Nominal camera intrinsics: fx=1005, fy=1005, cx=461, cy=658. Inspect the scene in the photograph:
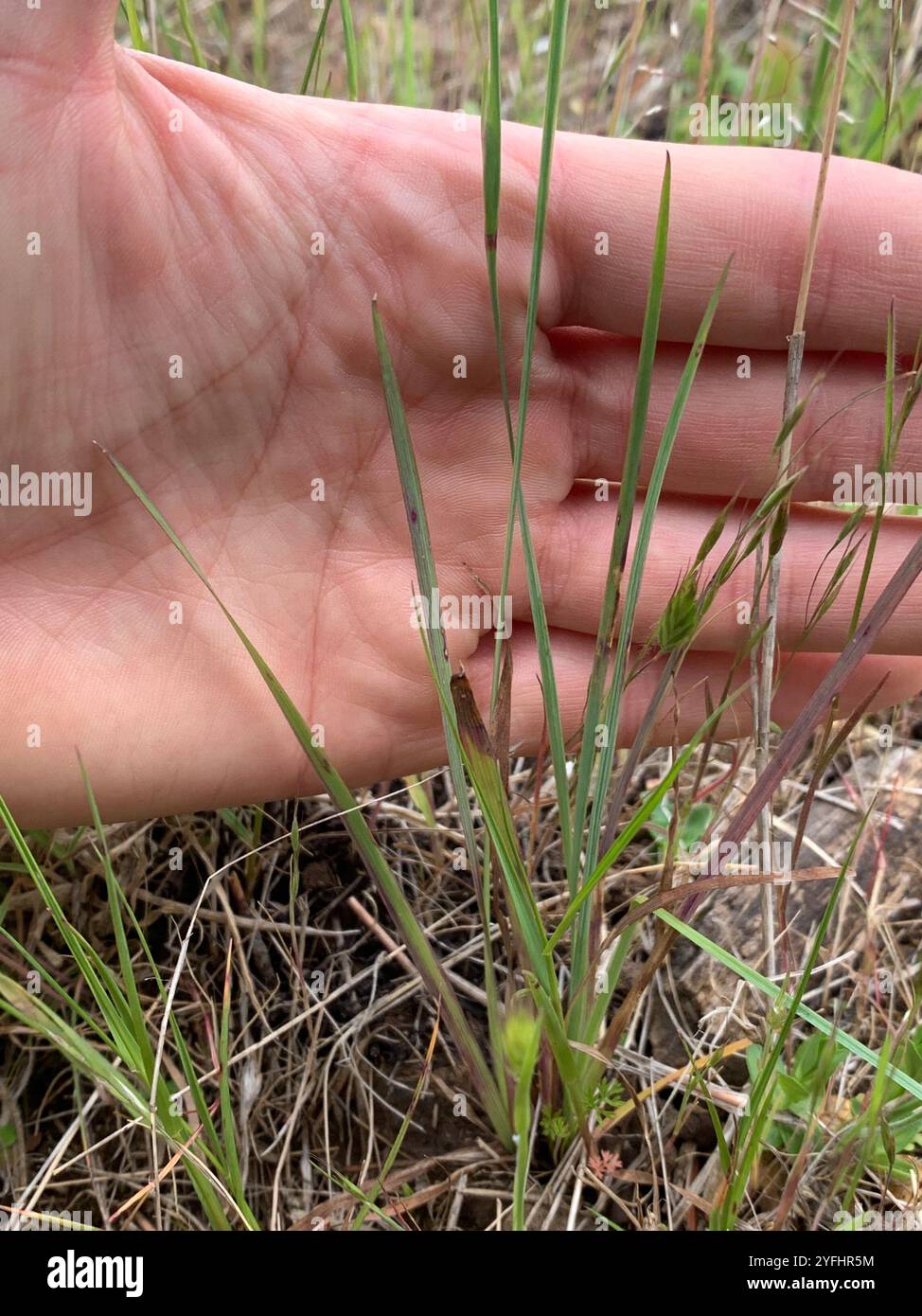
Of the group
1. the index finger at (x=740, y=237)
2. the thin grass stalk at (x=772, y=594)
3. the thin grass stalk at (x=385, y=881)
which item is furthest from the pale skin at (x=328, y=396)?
the thin grass stalk at (x=385, y=881)

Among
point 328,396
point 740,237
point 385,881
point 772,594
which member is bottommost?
point 385,881

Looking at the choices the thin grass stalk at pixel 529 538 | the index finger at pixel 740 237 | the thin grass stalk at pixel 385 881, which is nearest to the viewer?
the thin grass stalk at pixel 529 538

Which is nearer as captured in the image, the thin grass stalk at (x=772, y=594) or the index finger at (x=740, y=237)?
the thin grass stalk at (x=772, y=594)

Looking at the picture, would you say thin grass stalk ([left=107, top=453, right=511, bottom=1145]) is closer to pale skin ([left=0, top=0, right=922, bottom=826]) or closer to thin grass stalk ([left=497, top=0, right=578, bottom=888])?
thin grass stalk ([left=497, top=0, right=578, bottom=888])

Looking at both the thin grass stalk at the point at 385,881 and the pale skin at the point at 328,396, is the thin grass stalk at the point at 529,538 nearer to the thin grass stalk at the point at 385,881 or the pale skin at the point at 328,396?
the thin grass stalk at the point at 385,881

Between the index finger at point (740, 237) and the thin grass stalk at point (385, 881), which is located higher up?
the index finger at point (740, 237)

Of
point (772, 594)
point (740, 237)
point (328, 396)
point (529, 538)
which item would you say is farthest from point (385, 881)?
point (740, 237)

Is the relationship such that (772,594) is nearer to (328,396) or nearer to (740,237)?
(740,237)

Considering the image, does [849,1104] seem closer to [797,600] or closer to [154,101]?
[797,600]

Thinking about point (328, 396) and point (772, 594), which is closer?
point (772, 594)
